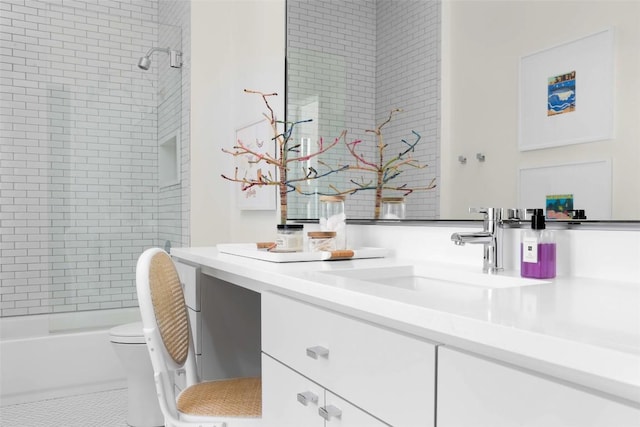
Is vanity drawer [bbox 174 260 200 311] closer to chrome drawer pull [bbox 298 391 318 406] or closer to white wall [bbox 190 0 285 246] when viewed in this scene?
chrome drawer pull [bbox 298 391 318 406]

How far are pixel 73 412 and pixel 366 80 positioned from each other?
2.17 m

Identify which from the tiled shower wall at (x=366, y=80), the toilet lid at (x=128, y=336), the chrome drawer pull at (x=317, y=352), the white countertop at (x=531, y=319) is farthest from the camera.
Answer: the toilet lid at (x=128, y=336)

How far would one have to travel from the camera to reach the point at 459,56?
1508 millimetres

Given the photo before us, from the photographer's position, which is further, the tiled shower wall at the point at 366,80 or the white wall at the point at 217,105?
the white wall at the point at 217,105

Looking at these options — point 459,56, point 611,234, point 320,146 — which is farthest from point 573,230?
point 320,146

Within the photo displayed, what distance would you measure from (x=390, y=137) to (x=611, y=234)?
819mm

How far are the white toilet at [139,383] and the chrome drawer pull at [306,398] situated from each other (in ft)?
4.85

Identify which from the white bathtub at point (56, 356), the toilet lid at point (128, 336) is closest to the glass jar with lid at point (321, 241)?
the toilet lid at point (128, 336)

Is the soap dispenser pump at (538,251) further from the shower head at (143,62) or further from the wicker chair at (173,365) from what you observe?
the shower head at (143,62)

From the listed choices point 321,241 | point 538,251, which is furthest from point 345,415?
point 321,241

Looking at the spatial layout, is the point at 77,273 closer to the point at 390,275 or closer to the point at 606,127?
the point at 390,275

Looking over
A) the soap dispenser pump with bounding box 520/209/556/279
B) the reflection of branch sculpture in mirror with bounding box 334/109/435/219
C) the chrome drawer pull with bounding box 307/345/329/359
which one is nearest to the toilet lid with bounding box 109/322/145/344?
the reflection of branch sculpture in mirror with bounding box 334/109/435/219

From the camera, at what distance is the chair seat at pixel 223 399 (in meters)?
1.41

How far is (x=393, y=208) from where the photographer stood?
176cm
